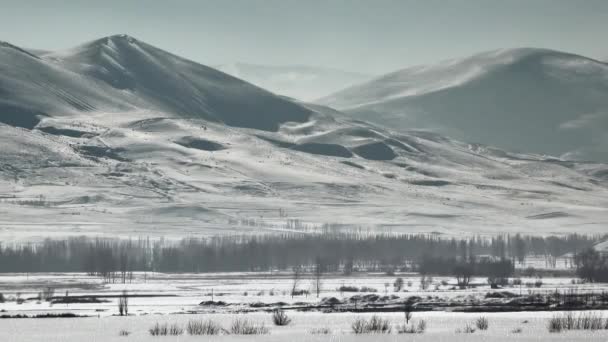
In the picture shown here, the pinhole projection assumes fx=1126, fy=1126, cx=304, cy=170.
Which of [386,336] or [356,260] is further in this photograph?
[356,260]

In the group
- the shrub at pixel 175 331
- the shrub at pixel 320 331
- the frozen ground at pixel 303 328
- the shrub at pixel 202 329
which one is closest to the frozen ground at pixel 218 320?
the frozen ground at pixel 303 328

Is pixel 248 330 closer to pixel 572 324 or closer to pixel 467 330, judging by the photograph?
pixel 467 330

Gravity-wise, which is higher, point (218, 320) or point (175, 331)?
point (218, 320)

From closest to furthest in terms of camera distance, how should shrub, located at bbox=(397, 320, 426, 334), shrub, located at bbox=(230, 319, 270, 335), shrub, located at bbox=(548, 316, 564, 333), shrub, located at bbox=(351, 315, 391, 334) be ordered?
shrub, located at bbox=(548, 316, 564, 333) → shrub, located at bbox=(397, 320, 426, 334) → shrub, located at bbox=(351, 315, 391, 334) → shrub, located at bbox=(230, 319, 270, 335)

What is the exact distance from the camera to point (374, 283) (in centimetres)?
12738

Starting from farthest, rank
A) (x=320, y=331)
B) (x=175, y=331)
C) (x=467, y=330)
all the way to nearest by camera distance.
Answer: (x=175, y=331) < (x=320, y=331) < (x=467, y=330)

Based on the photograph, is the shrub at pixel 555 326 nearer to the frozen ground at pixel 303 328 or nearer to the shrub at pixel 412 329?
the frozen ground at pixel 303 328

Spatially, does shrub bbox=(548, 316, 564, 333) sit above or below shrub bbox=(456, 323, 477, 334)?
above

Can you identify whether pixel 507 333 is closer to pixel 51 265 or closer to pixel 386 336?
pixel 386 336

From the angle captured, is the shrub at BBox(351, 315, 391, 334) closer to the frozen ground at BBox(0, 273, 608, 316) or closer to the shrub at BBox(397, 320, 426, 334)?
the shrub at BBox(397, 320, 426, 334)

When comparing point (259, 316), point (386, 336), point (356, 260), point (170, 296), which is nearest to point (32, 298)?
point (170, 296)

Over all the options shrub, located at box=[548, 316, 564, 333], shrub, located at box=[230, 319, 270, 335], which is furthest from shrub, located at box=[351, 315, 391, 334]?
shrub, located at box=[548, 316, 564, 333]

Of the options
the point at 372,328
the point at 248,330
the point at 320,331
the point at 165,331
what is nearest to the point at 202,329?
the point at 165,331

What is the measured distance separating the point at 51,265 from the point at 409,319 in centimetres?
12265
